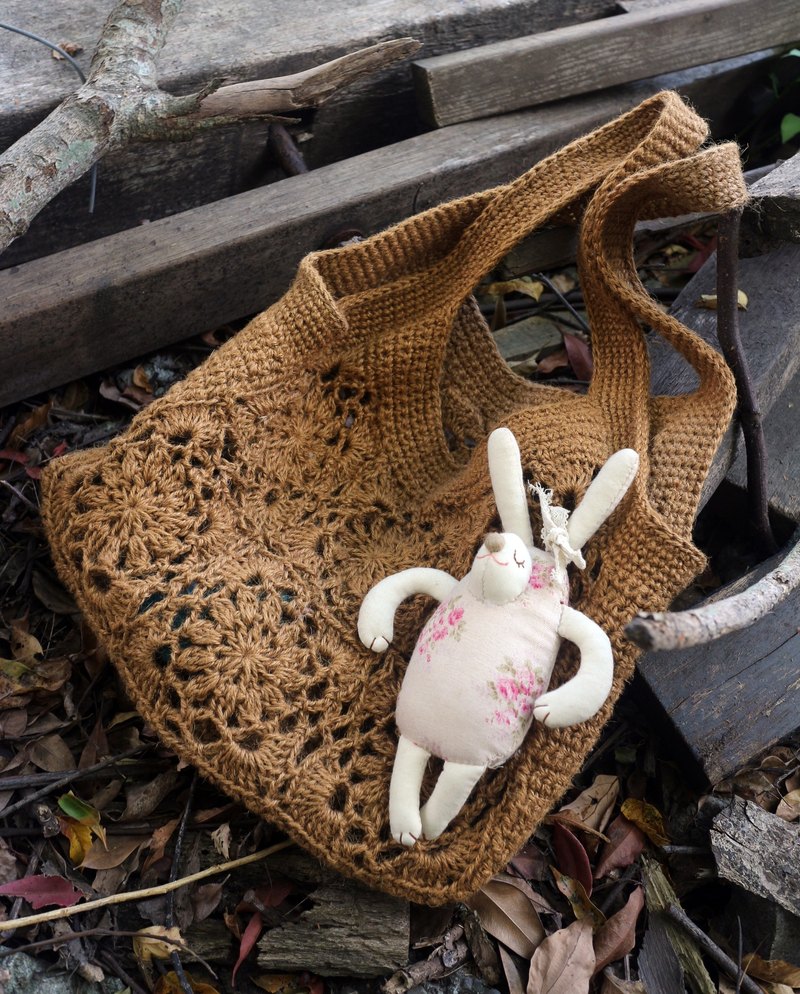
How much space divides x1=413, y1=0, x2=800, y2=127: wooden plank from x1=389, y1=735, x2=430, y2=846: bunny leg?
1256 mm

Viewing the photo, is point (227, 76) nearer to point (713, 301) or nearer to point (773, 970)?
point (713, 301)

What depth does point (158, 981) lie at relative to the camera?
1146 mm

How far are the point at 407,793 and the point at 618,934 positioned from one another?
0.37 metres

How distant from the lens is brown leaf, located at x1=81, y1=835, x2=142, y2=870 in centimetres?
→ 122

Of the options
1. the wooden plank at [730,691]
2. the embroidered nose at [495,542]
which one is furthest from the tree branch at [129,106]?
the wooden plank at [730,691]

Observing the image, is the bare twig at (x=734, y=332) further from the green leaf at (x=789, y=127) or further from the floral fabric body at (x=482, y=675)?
the green leaf at (x=789, y=127)

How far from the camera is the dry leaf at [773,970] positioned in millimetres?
1227

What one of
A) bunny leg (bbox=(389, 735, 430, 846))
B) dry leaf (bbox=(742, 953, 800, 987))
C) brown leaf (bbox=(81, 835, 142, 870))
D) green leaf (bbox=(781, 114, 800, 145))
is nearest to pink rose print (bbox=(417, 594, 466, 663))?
bunny leg (bbox=(389, 735, 430, 846))

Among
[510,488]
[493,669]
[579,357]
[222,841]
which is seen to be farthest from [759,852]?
[579,357]

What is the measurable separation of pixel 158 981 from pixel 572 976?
0.51 metres

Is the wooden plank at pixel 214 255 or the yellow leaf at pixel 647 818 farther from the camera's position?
the wooden plank at pixel 214 255

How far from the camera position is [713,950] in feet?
4.02

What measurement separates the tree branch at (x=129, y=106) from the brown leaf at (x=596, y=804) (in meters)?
1.13

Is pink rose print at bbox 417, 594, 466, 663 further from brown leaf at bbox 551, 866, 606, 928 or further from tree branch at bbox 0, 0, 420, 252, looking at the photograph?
tree branch at bbox 0, 0, 420, 252
